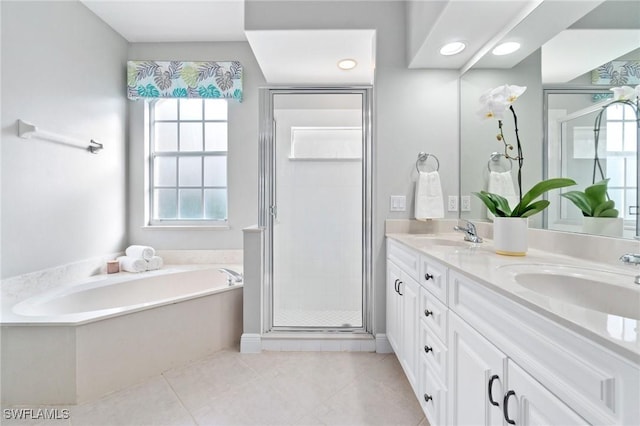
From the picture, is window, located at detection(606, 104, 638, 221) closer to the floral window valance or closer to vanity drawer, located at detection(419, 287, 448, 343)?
vanity drawer, located at detection(419, 287, 448, 343)

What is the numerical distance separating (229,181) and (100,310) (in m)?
1.53

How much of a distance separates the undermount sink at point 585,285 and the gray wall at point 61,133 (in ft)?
9.36

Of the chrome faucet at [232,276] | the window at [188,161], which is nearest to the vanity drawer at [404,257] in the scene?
the chrome faucet at [232,276]

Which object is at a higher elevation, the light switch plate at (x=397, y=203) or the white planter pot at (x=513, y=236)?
the light switch plate at (x=397, y=203)

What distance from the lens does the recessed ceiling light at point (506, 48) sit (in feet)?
4.75

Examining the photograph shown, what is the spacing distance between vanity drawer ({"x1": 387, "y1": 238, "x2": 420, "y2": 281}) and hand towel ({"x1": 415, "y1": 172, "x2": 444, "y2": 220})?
1.00 feet

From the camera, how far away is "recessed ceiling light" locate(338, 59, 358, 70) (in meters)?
2.12

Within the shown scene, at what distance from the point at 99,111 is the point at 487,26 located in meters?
3.10

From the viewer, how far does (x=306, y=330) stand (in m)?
2.09

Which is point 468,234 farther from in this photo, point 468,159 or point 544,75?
point 544,75

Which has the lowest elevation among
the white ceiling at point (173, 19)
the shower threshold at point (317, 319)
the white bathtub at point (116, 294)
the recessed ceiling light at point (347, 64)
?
the shower threshold at point (317, 319)

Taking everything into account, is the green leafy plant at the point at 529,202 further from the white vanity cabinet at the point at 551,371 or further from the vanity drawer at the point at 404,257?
the white vanity cabinet at the point at 551,371

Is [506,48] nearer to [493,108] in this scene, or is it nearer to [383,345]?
[493,108]

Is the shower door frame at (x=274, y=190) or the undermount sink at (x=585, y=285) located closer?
the undermount sink at (x=585, y=285)
